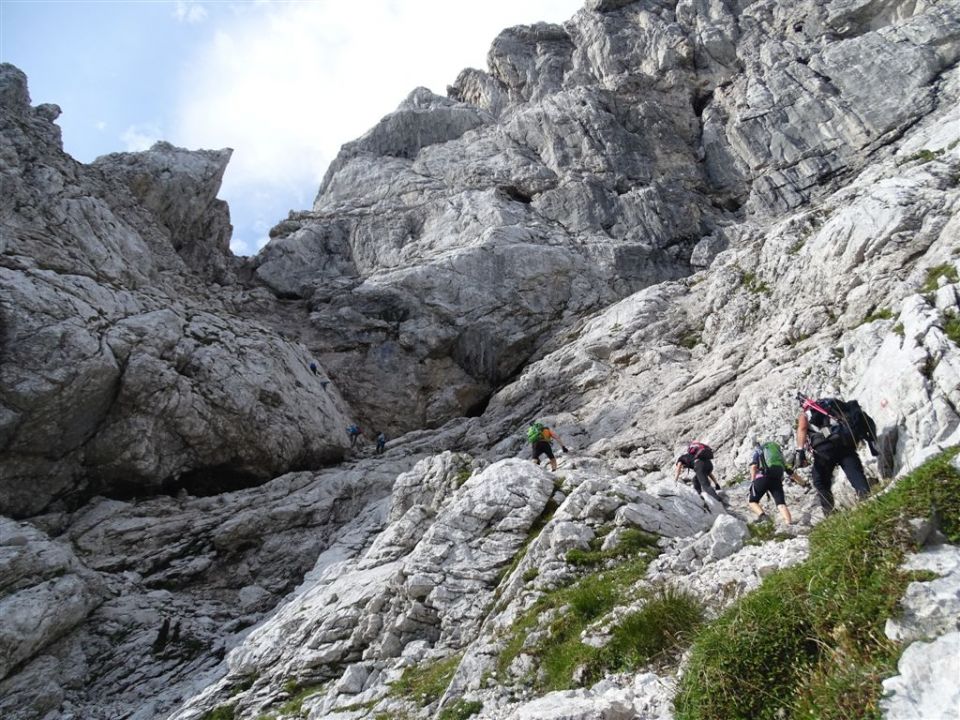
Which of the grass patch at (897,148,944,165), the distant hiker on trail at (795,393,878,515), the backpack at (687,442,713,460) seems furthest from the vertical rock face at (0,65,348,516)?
the grass patch at (897,148,944,165)

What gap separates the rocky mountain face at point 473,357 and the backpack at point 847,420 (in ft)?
2.75

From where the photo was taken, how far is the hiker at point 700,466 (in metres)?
17.8

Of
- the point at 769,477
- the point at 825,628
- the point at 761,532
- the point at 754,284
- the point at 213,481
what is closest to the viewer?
the point at 825,628

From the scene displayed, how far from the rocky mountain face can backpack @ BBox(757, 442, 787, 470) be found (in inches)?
51.8

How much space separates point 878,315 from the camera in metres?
20.8

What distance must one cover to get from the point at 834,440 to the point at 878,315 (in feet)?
35.7

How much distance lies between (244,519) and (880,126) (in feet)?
184

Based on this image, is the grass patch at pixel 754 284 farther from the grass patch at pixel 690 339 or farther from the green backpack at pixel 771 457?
the green backpack at pixel 771 457

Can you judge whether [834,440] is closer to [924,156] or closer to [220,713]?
[220,713]

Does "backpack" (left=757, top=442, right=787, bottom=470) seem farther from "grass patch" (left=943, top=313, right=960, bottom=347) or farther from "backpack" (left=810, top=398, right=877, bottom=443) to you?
"grass patch" (left=943, top=313, right=960, bottom=347)

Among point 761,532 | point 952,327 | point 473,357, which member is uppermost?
point 473,357

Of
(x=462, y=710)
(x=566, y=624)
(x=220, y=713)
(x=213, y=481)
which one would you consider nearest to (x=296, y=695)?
(x=220, y=713)

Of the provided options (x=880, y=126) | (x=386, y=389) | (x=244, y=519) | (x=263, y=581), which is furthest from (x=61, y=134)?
(x=880, y=126)

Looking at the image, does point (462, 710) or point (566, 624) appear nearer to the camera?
point (462, 710)
